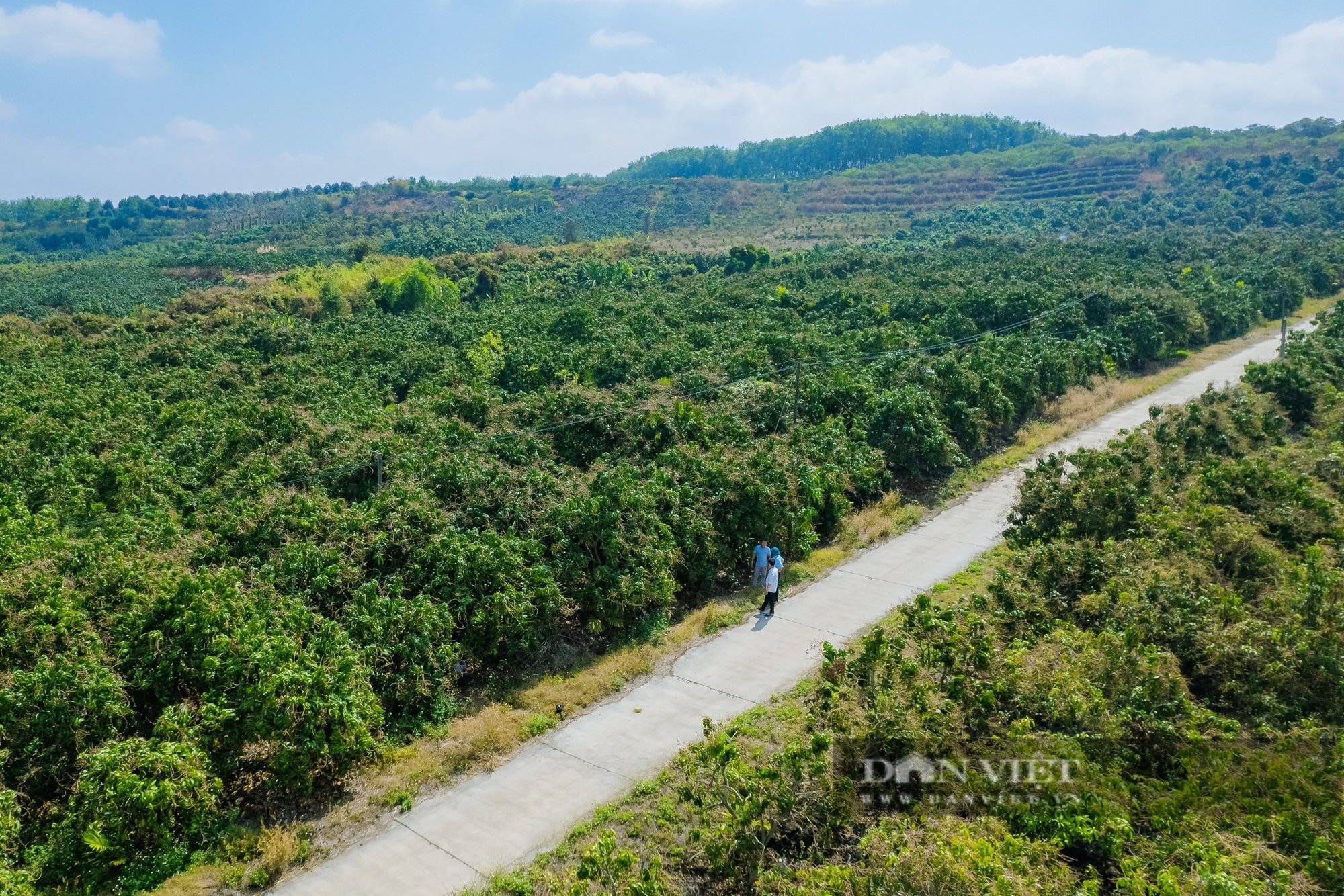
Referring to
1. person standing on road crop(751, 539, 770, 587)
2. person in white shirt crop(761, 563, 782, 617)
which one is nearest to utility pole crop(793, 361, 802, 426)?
person standing on road crop(751, 539, 770, 587)

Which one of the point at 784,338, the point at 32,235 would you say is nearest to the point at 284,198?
the point at 32,235

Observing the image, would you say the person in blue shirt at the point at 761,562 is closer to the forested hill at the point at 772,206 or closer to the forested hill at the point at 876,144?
the forested hill at the point at 772,206

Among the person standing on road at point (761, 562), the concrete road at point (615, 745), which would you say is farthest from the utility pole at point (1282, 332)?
the person standing on road at point (761, 562)

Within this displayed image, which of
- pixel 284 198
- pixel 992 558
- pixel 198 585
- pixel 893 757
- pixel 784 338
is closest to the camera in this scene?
pixel 893 757

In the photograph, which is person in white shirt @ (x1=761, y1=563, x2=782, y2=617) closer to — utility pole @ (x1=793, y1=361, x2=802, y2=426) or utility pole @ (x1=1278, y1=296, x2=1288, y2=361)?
utility pole @ (x1=793, y1=361, x2=802, y2=426)

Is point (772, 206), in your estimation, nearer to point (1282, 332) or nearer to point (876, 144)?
point (876, 144)

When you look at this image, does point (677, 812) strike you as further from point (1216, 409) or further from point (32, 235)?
point (32, 235)
